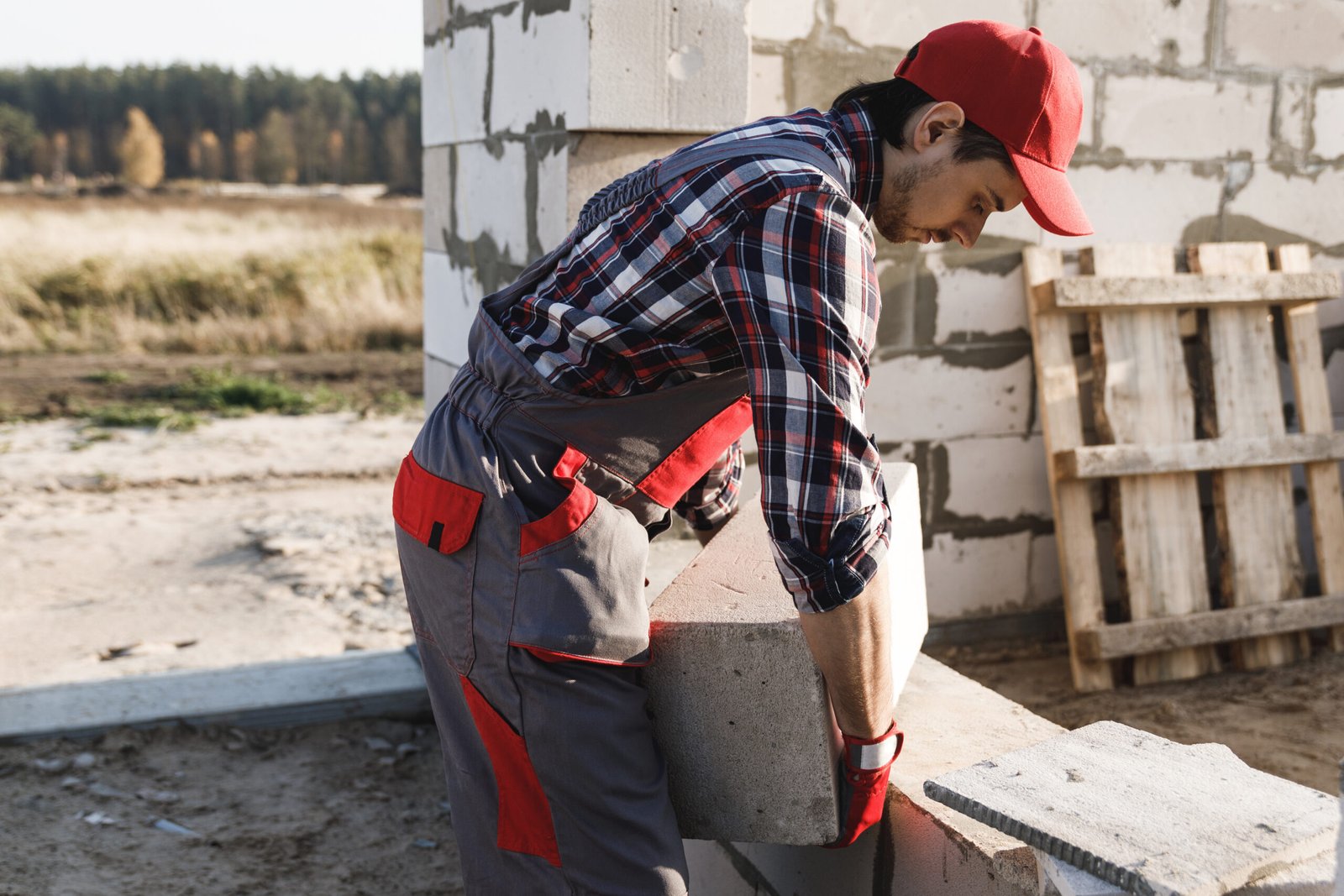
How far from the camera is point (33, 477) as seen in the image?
700 centimetres

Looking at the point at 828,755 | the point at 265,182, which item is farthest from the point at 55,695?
the point at 265,182

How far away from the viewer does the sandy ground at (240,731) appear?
9.89 ft

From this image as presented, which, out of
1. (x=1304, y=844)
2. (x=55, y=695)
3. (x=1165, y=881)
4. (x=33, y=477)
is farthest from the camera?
(x=33, y=477)

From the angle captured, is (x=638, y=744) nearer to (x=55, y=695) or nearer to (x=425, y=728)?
(x=425, y=728)

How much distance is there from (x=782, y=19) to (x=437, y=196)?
4.68 ft

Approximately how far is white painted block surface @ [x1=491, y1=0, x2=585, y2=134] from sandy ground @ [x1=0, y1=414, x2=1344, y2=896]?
1.19 metres

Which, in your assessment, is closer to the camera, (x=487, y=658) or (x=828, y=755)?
(x=487, y=658)

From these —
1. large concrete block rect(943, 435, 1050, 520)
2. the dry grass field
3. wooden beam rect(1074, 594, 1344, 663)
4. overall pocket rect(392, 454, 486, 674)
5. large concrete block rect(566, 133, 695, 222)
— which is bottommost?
wooden beam rect(1074, 594, 1344, 663)

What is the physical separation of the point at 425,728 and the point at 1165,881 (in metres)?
2.81

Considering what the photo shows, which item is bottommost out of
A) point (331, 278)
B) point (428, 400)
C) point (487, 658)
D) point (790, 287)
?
point (487, 658)

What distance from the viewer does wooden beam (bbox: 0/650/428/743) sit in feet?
11.6

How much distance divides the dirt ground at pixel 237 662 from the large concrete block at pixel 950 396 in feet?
2.59

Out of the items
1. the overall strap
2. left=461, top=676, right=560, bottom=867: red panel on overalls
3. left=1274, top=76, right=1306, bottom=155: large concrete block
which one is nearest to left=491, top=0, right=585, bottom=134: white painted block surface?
the overall strap

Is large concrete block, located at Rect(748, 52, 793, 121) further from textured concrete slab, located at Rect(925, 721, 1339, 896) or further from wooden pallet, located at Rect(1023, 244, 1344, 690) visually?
textured concrete slab, located at Rect(925, 721, 1339, 896)
